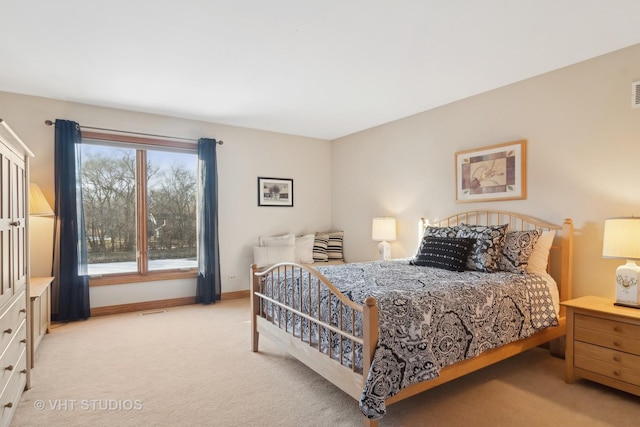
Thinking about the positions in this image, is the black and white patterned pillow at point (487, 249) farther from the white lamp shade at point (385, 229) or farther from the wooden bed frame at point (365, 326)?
the white lamp shade at point (385, 229)

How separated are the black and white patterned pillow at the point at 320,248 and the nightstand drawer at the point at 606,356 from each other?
11.4ft

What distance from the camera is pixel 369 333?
71.7 inches

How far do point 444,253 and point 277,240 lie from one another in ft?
A: 8.91

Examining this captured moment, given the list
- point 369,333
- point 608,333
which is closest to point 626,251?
point 608,333

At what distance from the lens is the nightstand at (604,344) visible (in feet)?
7.35

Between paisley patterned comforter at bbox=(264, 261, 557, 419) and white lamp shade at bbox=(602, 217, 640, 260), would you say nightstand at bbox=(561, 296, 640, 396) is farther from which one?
white lamp shade at bbox=(602, 217, 640, 260)

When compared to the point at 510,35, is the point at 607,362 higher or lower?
lower

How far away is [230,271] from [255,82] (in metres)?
2.75

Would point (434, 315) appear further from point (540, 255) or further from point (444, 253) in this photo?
point (540, 255)

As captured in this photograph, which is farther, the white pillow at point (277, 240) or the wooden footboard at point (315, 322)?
the white pillow at point (277, 240)

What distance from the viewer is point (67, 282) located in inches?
154

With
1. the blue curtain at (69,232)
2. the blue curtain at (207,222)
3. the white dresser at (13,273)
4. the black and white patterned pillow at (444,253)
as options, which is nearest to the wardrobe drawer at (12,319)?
the white dresser at (13,273)

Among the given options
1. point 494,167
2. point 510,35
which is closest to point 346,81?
point 510,35

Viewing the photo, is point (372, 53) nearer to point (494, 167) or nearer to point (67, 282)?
point (494, 167)
